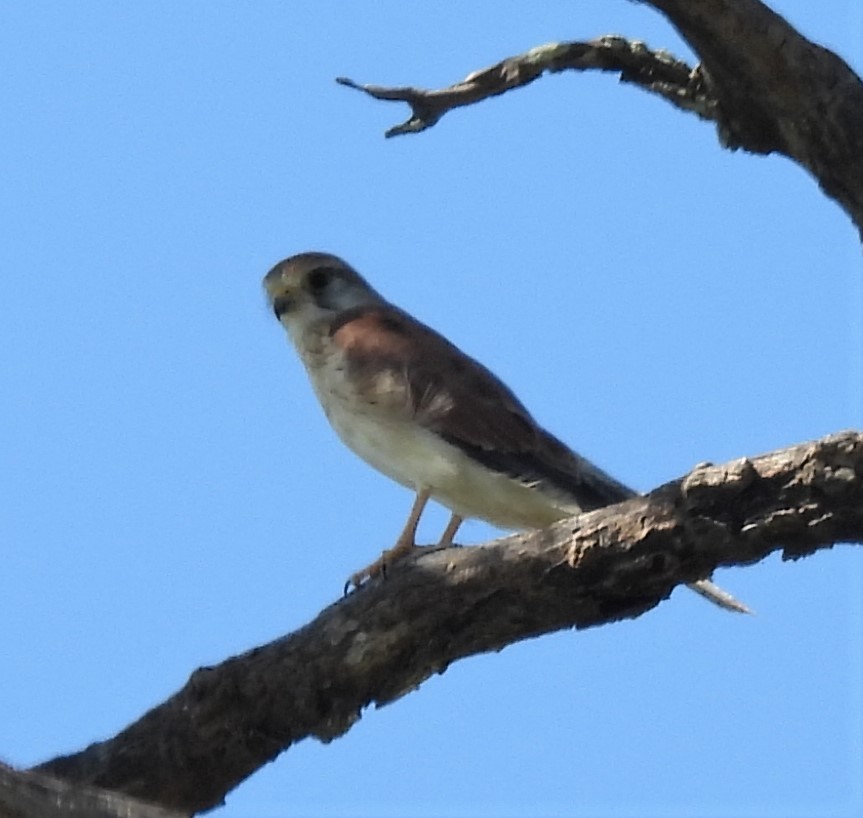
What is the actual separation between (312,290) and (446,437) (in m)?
1.24

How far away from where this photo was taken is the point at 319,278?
6207 mm

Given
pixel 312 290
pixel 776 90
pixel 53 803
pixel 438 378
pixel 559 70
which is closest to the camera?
pixel 53 803

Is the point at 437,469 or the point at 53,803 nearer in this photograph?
the point at 53,803

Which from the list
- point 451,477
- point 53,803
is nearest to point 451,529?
point 451,477

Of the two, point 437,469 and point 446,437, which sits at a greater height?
point 446,437

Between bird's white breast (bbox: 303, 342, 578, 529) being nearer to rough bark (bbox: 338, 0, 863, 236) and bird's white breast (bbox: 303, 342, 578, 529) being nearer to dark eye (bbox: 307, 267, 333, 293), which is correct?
dark eye (bbox: 307, 267, 333, 293)

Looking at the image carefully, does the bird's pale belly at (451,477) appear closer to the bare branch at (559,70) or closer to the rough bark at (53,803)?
the bare branch at (559,70)

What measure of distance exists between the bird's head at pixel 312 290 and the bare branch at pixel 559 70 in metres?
1.08

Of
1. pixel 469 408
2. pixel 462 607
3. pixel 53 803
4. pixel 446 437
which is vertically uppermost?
pixel 469 408

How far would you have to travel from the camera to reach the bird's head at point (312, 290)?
237 inches

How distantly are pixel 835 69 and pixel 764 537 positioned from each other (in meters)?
1.36

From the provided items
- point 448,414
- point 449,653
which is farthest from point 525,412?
point 449,653

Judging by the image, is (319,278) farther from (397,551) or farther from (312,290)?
(397,551)

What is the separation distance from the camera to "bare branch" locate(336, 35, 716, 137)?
16.3ft
